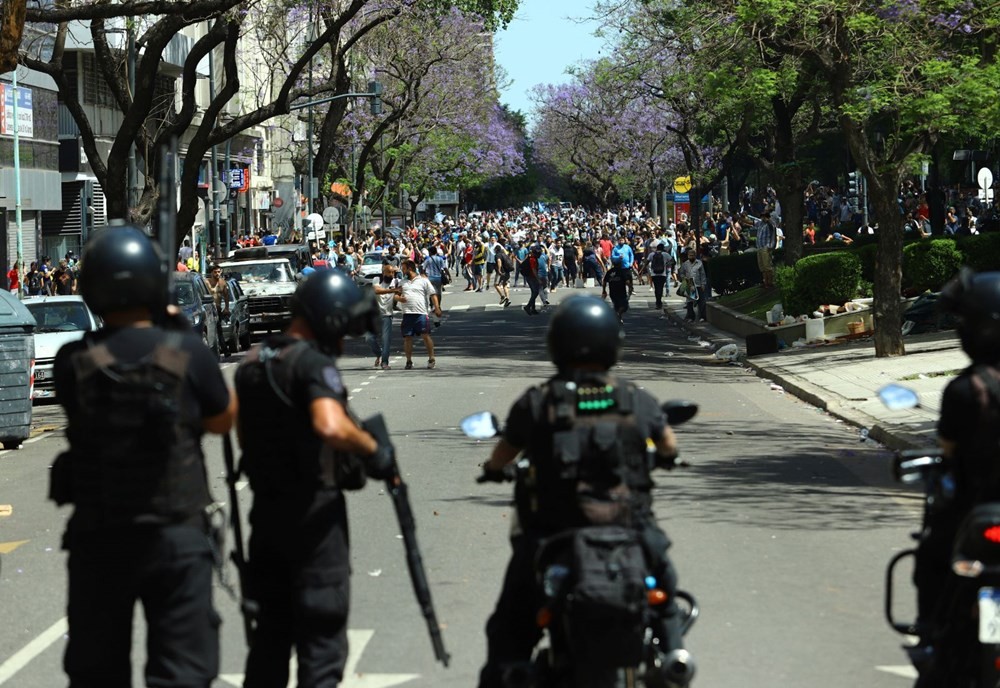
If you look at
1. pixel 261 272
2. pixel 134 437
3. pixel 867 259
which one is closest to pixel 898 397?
pixel 134 437

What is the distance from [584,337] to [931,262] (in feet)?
80.9

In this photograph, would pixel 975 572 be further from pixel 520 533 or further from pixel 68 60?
pixel 68 60

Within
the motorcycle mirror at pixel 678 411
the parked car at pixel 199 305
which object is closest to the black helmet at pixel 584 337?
the motorcycle mirror at pixel 678 411

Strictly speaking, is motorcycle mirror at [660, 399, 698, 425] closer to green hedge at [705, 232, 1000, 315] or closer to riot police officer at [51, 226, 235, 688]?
riot police officer at [51, 226, 235, 688]

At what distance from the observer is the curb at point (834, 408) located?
1556 cm

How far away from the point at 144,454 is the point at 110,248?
625 millimetres

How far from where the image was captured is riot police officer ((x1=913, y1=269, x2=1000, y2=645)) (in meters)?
5.51

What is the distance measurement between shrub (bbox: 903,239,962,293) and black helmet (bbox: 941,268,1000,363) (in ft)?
78.1

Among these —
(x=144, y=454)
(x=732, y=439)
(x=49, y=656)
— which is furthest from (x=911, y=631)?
(x=732, y=439)

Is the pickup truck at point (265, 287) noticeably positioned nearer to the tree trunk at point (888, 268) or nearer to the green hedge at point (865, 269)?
the green hedge at point (865, 269)

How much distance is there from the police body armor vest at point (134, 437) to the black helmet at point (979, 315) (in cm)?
250

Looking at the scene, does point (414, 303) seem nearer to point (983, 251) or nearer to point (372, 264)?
point (983, 251)

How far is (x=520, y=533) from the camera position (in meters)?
5.45

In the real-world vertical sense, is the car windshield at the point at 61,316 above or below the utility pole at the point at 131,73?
below
